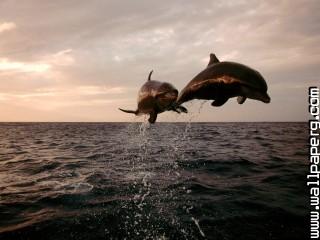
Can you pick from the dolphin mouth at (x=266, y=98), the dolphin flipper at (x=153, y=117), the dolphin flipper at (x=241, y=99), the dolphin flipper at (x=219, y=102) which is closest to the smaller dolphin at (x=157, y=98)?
the dolphin flipper at (x=153, y=117)

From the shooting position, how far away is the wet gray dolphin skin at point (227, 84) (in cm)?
391

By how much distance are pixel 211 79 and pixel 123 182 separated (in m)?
11.3

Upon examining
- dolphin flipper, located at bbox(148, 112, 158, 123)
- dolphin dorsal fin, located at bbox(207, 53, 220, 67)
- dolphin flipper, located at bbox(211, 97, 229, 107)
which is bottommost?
dolphin flipper, located at bbox(148, 112, 158, 123)

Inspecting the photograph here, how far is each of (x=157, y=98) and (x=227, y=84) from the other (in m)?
1.59

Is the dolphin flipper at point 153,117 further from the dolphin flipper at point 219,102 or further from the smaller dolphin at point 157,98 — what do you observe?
the dolphin flipper at point 219,102

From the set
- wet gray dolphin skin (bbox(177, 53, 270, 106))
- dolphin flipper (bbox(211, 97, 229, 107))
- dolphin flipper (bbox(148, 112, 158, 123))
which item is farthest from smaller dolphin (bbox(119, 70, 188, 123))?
dolphin flipper (bbox(211, 97, 229, 107))

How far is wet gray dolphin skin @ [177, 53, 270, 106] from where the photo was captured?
3914mm

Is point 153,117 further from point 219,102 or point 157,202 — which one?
point 157,202

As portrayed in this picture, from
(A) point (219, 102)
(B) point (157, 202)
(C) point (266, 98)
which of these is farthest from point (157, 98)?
(B) point (157, 202)

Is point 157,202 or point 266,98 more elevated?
point 266,98

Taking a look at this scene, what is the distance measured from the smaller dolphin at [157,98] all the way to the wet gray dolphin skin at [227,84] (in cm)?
73

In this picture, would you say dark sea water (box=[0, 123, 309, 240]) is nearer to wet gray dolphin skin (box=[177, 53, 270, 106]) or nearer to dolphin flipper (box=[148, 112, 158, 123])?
dolphin flipper (box=[148, 112, 158, 123])

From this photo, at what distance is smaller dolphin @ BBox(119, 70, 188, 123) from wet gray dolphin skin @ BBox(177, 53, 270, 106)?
2.39 ft

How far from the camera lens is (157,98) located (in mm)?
5305
